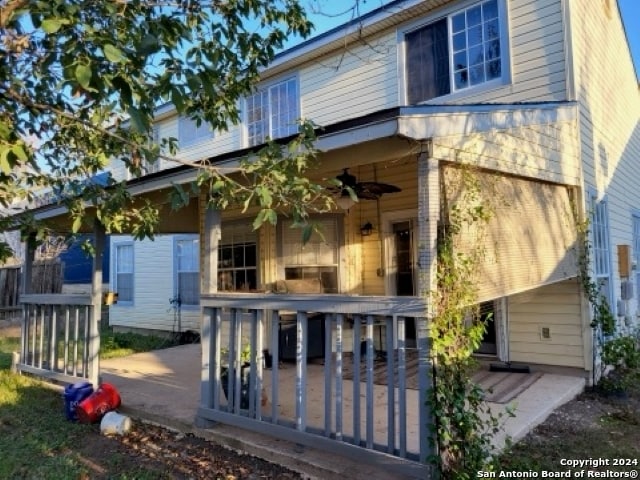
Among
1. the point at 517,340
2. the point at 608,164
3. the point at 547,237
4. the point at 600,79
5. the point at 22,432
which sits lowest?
the point at 22,432

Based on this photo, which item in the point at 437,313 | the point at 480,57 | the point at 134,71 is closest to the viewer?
the point at 134,71

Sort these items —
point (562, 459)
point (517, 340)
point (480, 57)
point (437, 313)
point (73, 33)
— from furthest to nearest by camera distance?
1. point (480, 57)
2. point (517, 340)
3. point (562, 459)
4. point (437, 313)
5. point (73, 33)

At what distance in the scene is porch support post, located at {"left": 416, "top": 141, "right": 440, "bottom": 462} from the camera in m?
3.16

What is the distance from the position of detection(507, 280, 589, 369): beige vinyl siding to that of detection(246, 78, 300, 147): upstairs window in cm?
544

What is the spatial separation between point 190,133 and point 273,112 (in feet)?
8.81

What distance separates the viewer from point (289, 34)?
4.49 metres

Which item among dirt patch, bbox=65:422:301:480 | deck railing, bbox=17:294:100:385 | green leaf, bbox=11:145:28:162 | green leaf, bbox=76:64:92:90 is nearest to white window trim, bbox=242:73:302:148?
deck railing, bbox=17:294:100:385

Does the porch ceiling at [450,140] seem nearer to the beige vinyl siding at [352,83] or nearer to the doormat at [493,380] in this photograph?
the doormat at [493,380]

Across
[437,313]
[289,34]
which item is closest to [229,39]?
[289,34]

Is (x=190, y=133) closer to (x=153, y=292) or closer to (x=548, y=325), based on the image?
(x=153, y=292)

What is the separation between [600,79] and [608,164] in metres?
1.33

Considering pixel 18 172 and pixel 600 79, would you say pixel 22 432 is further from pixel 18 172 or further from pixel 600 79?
pixel 600 79

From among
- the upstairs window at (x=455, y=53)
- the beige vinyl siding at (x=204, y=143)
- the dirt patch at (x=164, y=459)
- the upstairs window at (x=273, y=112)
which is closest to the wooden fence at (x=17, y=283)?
the beige vinyl siding at (x=204, y=143)

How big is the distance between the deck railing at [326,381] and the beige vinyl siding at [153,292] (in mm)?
6252
